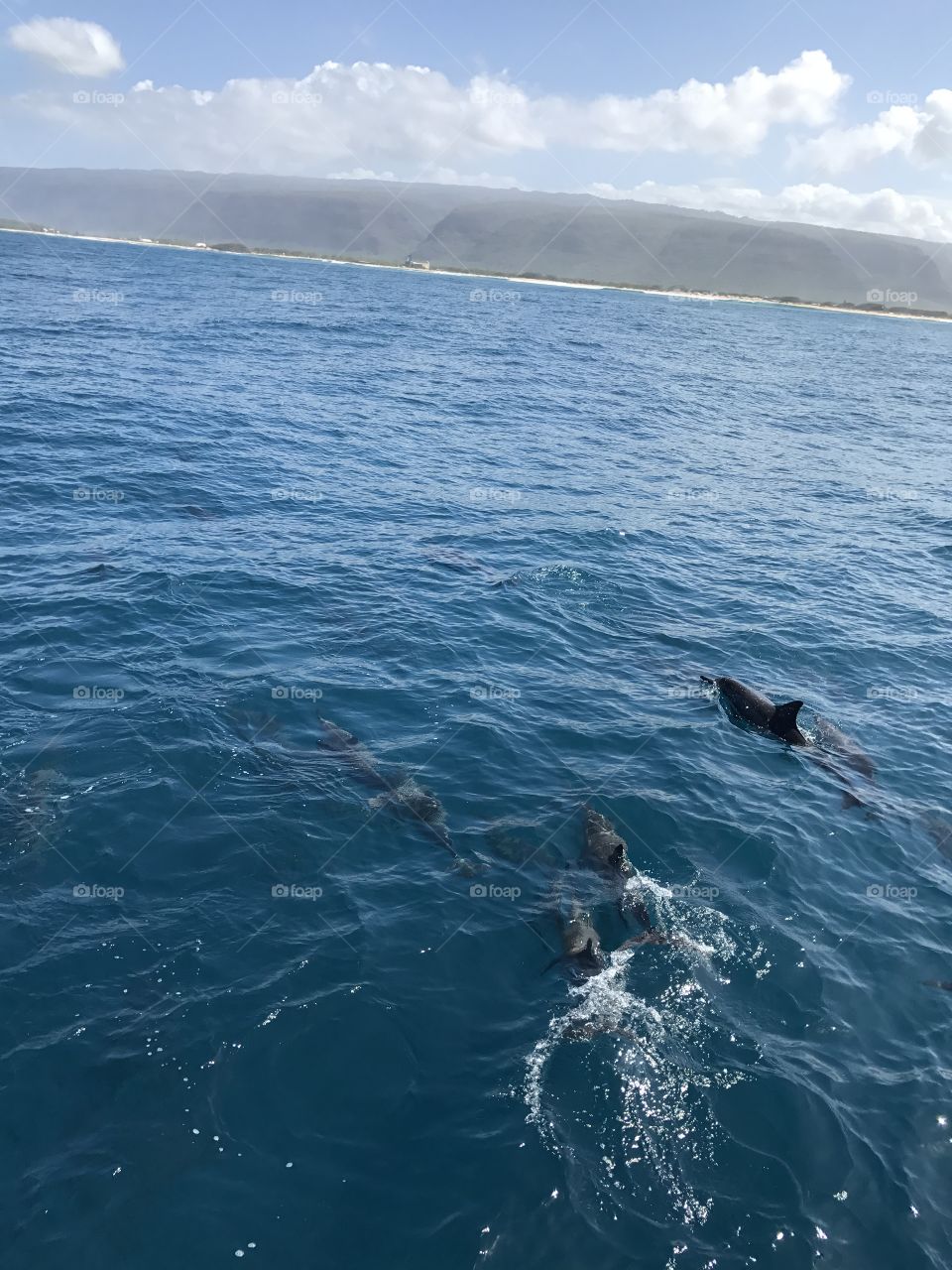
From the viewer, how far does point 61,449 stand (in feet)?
112

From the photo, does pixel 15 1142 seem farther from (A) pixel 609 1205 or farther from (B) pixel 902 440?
(B) pixel 902 440

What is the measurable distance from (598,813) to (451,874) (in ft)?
12.1

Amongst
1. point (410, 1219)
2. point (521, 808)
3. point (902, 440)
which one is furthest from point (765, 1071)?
Answer: point (902, 440)

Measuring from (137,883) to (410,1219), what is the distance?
7.42 m

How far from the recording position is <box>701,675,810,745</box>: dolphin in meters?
19.7

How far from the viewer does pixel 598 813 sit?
16.5 m

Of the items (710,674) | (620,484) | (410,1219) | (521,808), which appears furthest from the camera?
(620,484)

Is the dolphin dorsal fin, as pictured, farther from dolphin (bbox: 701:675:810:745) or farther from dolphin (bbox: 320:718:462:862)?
dolphin (bbox: 320:718:462:862)

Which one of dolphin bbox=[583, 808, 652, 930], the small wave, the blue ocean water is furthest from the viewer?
dolphin bbox=[583, 808, 652, 930]

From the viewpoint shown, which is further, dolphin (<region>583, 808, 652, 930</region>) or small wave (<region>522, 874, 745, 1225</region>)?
dolphin (<region>583, 808, 652, 930</region>)

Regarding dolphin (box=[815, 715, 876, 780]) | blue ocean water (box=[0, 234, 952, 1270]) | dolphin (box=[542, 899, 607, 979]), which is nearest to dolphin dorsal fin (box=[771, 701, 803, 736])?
blue ocean water (box=[0, 234, 952, 1270])

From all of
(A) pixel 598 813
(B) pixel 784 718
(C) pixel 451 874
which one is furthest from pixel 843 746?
(C) pixel 451 874

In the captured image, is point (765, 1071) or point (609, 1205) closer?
point (609, 1205)

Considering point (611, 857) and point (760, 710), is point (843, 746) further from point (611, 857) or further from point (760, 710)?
point (611, 857)
